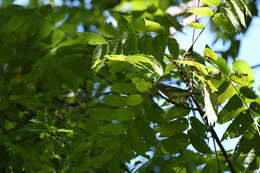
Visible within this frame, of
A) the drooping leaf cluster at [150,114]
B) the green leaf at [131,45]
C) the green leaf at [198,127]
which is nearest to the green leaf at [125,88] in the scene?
the drooping leaf cluster at [150,114]

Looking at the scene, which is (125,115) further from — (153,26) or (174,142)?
(153,26)

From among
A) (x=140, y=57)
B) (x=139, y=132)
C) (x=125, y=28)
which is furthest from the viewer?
(x=125, y=28)

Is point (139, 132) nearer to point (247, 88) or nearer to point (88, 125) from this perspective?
point (88, 125)

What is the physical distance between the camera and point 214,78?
155 cm

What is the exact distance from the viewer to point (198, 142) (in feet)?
5.44

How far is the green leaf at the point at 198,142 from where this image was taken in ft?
5.39

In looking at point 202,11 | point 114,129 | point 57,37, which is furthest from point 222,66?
point 57,37

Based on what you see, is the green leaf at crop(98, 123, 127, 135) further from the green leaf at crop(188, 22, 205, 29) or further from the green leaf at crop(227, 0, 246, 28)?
the green leaf at crop(227, 0, 246, 28)

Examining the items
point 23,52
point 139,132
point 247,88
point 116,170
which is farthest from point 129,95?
point 23,52

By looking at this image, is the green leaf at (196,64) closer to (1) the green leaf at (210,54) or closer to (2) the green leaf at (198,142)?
(1) the green leaf at (210,54)

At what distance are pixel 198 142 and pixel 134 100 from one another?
0.80 feet

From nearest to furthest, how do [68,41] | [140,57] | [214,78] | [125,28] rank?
[140,57]
[214,78]
[125,28]
[68,41]

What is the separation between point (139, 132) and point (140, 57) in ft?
1.14

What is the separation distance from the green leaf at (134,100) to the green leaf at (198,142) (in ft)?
0.63
